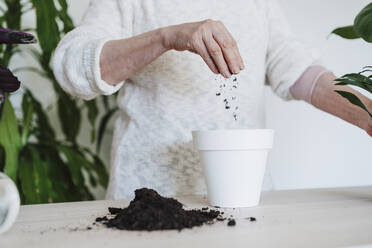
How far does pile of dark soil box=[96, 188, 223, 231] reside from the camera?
1.64 feet

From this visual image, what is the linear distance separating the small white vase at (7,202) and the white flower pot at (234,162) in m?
0.30

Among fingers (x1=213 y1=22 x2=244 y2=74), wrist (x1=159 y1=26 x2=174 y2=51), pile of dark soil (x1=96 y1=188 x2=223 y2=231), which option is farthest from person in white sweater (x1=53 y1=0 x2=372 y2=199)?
pile of dark soil (x1=96 y1=188 x2=223 y2=231)

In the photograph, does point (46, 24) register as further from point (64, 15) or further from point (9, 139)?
point (9, 139)

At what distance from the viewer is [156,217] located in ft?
1.67

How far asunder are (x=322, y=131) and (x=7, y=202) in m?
1.31

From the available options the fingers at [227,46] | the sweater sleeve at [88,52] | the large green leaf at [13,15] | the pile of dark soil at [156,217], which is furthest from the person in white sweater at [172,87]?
the large green leaf at [13,15]

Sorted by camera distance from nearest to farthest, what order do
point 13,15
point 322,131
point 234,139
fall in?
point 234,139, point 13,15, point 322,131

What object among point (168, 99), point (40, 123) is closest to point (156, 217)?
point (168, 99)

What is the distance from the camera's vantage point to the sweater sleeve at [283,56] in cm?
105

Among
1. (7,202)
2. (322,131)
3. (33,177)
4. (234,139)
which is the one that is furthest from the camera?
(322,131)

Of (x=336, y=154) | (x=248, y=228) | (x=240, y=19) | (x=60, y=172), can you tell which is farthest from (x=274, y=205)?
(x=336, y=154)

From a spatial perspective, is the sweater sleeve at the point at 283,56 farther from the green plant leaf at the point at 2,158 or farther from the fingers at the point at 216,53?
the green plant leaf at the point at 2,158

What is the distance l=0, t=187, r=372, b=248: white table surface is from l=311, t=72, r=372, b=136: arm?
0.21 meters

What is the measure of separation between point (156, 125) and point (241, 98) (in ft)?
0.73
